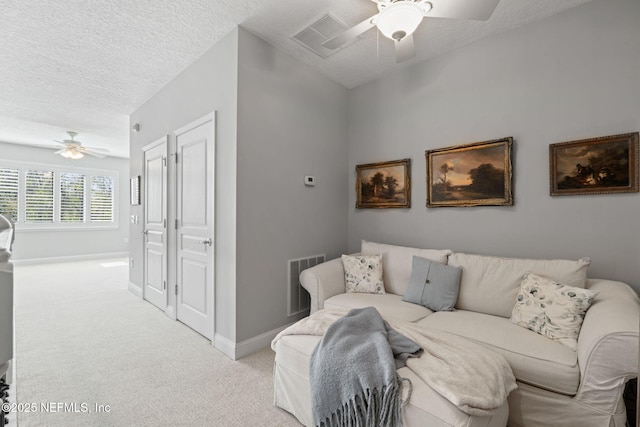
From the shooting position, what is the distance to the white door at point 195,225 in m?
2.77

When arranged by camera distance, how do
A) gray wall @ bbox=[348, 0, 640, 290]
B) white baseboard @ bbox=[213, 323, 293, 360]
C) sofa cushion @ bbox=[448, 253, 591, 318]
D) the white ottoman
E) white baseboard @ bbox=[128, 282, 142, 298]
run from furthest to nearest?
1. white baseboard @ bbox=[128, 282, 142, 298]
2. white baseboard @ bbox=[213, 323, 293, 360]
3. gray wall @ bbox=[348, 0, 640, 290]
4. sofa cushion @ bbox=[448, 253, 591, 318]
5. the white ottoman

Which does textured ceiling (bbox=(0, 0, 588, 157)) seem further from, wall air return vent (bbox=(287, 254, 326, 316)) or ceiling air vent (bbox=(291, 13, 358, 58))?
wall air return vent (bbox=(287, 254, 326, 316))

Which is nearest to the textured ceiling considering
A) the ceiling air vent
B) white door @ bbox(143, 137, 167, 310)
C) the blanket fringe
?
the ceiling air vent

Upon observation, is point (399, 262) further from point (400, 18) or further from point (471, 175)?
point (400, 18)

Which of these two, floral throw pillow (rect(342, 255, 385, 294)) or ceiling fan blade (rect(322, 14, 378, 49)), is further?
floral throw pillow (rect(342, 255, 385, 294))

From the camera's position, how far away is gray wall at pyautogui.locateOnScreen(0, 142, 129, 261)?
6.46 metres

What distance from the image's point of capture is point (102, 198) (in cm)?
763

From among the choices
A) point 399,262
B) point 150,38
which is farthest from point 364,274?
point 150,38

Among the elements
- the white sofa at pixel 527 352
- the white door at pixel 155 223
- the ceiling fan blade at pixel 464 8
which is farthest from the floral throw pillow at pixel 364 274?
the white door at pixel 155 223

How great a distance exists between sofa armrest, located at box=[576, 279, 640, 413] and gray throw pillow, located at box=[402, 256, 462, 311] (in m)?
0.85

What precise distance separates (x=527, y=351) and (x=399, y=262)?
1.28 m

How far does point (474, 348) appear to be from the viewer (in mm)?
1608

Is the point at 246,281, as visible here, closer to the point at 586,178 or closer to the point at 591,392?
the point at 591,392

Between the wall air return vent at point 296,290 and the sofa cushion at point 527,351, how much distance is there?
137 centimetres
